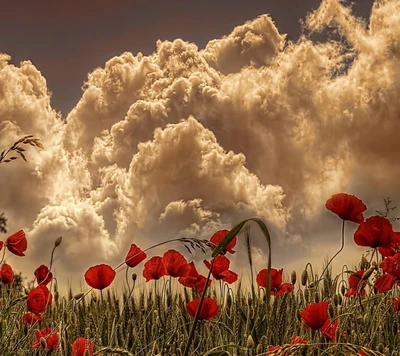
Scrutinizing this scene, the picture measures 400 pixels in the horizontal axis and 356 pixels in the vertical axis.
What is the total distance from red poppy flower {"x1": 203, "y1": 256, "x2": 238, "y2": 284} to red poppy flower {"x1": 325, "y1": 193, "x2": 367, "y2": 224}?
25.0 inches

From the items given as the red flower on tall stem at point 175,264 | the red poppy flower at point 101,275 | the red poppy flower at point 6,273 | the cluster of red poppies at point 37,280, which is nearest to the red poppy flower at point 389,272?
the red flower on tall stem at point 175,264

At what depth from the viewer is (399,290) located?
4688 millimetres

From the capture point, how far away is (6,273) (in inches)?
150

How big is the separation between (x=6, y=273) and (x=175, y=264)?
132 centimetres

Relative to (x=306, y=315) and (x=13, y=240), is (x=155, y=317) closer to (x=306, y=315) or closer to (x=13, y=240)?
(x=13, y=240)

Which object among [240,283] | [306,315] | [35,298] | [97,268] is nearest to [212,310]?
[306,315]

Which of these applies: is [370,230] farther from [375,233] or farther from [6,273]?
[6,273]

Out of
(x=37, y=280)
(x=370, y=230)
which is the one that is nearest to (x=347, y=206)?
(x=370, y=230)

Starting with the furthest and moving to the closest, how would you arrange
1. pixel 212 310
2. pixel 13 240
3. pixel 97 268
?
pixel 13 240 → pixel 97 268 → pixel 212 310

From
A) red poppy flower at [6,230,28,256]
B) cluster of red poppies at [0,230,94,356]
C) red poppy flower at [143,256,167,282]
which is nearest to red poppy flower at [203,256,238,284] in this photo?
red poppy flower at [143,256,167,282]

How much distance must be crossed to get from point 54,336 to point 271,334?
148 cm

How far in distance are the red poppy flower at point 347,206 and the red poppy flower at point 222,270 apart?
0.63 meters

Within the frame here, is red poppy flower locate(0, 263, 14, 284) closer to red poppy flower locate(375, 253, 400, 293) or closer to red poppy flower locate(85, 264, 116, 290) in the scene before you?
red poppy flower locate(85, 264, 116, 290)

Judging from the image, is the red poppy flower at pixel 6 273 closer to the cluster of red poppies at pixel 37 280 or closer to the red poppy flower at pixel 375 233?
the cluster of red poppies at pixel 37 280
